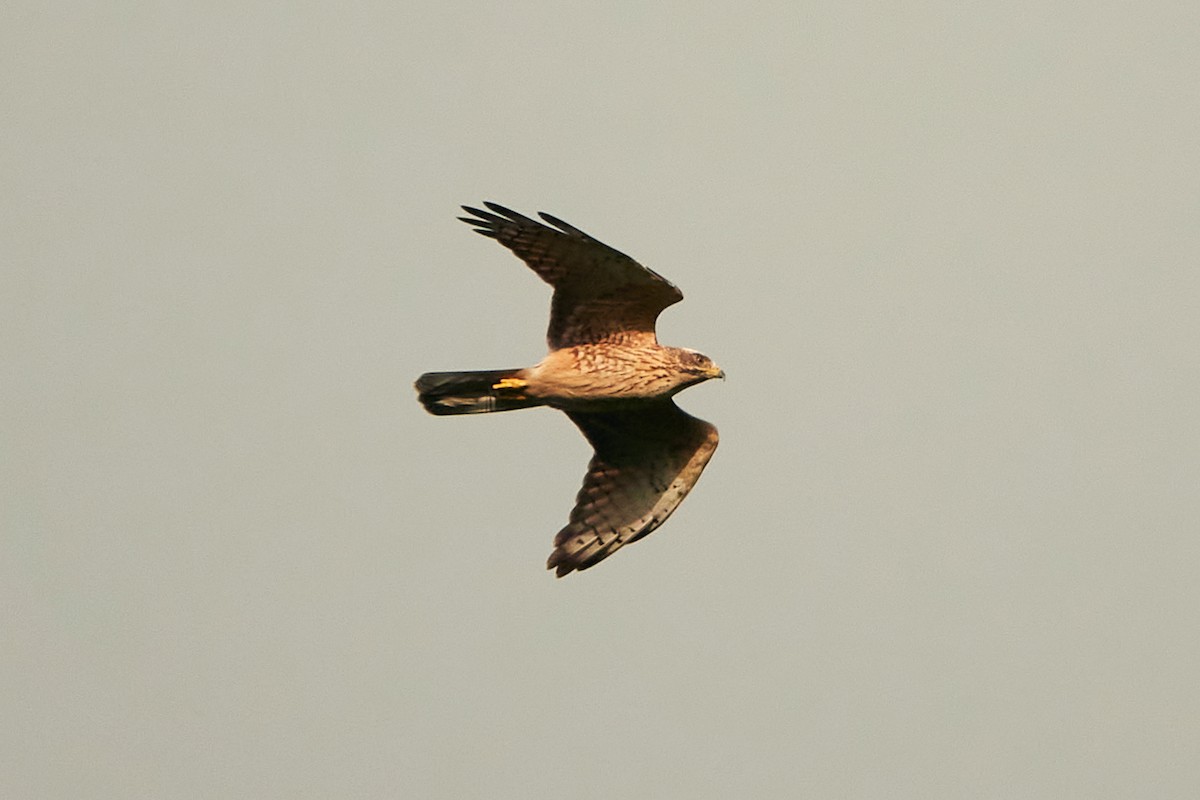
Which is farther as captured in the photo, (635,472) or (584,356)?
(635,472)

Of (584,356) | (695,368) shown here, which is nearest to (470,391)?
(584,356)

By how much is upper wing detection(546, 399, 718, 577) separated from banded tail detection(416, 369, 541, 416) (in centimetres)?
93

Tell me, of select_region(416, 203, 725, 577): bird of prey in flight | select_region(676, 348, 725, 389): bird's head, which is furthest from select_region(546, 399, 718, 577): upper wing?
select_region(676, 348, 725, 389): bird's head

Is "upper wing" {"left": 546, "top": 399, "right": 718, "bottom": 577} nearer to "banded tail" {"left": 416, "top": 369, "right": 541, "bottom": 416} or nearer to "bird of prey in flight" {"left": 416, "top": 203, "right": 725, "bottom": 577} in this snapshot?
"bird of prey in flight" {"left": 416, "top": 203, "right": 725, "bottom": 577}

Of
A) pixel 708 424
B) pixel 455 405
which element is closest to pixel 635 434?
pixel 708 424

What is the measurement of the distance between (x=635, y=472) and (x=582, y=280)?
1.99 meters

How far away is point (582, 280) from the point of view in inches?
616

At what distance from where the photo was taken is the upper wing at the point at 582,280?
1534 cm

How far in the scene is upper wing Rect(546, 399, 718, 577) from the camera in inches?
656

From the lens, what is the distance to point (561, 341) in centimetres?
1587

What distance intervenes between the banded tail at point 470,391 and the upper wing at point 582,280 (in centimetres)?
47

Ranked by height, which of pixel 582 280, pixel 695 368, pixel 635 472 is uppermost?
pixel 582 280

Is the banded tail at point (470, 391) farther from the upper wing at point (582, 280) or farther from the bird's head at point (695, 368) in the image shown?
the bird's head at point (695, 368)

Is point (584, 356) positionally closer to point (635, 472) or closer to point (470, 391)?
point (470, 391)
